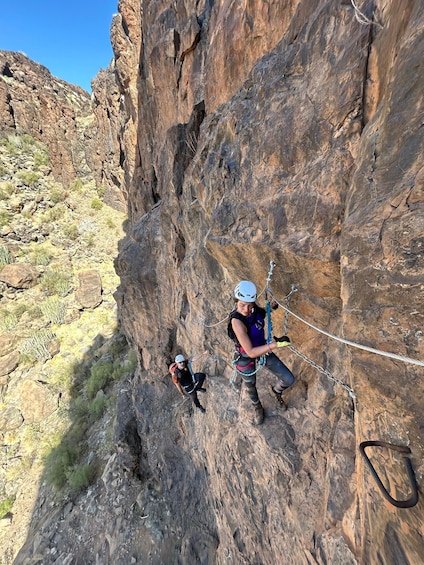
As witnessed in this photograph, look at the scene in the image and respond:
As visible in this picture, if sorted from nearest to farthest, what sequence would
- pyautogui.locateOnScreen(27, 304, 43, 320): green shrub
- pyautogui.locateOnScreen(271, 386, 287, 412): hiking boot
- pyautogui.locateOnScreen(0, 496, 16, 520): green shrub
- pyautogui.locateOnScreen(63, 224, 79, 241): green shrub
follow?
1. pyautogui.locateOnScreen(271, 386, 287, 412): hiking boot
2. pyautogui.locateOnScreen(0, 496, 16, 520): green shrub
3. pyautogui.locateOnScreen(27, 304, 43, 320): green shrub
4. pyautogui.locateOnScreen(63, 224, 79, 241): green shrub

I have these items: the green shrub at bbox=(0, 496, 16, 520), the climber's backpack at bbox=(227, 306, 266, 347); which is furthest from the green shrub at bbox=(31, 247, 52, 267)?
the climber's backpack at bbox=(227, 306, 266, 347)

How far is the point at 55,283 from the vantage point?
2050cm

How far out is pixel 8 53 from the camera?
23.5 metres

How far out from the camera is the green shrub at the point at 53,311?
19266mm

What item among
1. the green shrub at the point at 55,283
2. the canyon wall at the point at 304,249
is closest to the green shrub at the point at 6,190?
the green shrub at the point at 55,283

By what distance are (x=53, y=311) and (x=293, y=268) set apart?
20.9 m

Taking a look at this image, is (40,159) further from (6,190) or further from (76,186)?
(6,190)

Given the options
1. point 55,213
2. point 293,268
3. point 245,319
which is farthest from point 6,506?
point 55,213

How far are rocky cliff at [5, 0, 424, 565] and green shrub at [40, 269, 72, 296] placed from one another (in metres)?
15.7

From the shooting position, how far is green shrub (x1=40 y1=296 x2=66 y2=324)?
1927cm

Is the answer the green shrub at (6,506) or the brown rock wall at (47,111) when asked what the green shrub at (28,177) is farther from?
the green shrub at (6,506)

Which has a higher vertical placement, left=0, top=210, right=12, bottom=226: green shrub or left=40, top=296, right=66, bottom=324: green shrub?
left=0, top=210, right=12, bottom=226: green shrub

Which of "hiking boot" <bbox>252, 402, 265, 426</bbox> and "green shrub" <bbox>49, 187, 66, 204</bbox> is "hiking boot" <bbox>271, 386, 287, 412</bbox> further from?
"green shrub" <bbox>49, 187, 66, 204</bbox>

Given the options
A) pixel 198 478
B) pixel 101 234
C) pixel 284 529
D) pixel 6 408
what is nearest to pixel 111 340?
pixel 6 408
